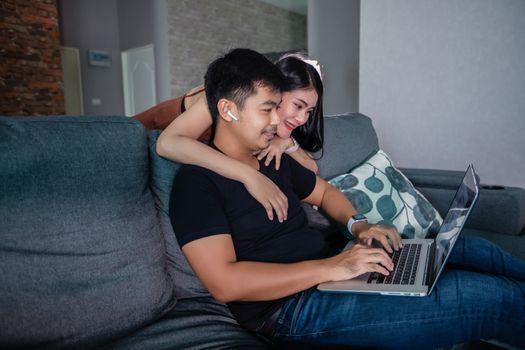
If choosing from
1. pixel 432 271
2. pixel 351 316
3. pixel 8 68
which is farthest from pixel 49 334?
pixel 8 68

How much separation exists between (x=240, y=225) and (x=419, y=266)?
0.50 m

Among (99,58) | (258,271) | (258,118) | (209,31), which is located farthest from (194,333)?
(99,58)

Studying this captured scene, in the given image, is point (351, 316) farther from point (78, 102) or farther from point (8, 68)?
point (78, 102)

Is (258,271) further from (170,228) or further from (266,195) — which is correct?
(170,228)

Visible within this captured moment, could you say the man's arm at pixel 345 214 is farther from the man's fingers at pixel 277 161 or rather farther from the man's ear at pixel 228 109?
the man's ear at pixel 228 109

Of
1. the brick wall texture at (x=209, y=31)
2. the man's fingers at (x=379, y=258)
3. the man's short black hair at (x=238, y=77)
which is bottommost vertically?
the man's fingers at (x=379, y=258)

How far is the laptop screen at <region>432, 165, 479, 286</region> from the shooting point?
0.97m

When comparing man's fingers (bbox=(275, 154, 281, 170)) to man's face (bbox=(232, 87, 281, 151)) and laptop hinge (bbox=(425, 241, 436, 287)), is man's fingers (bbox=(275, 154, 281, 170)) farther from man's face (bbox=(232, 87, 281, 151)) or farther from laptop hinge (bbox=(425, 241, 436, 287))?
laptop hinge (bbox=(425, 241, 436, 287))

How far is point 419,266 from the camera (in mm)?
1053

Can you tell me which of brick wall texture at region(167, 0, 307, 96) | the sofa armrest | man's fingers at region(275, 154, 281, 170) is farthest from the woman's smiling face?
brick wall texture at region(167, 0, 307, 96)

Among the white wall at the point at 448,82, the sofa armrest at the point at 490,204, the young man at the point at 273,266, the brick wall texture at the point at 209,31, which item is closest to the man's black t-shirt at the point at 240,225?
the young man at the point at 273,266

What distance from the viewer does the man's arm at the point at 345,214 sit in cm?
117

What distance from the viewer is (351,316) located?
944 mm

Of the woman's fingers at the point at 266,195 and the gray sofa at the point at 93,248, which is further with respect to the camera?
the woman's fingers at the point at 266,195
